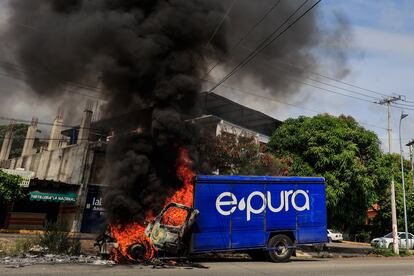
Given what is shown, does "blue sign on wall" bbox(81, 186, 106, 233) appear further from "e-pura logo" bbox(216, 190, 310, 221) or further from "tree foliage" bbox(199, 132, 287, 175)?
"e-pura logo" bbox(216, 190, 310, 221)

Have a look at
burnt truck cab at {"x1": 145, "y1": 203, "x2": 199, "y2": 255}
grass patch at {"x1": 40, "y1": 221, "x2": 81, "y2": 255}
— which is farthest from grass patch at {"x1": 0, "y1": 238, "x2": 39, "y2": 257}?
burnt truck cab at {"x1": 145, "y1": 203, "x2": 199, "y2": 255}

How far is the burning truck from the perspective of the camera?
34.6 feet

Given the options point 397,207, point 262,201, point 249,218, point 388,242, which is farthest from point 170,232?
point 397,207

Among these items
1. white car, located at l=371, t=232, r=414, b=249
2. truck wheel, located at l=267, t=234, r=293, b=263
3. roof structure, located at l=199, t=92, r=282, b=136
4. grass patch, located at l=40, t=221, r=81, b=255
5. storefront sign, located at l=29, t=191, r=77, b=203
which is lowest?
grass patch, located at l=40, t=221, r=81, b=255

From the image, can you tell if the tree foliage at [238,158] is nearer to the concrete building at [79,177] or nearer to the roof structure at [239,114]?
the concrete building at [79,177]

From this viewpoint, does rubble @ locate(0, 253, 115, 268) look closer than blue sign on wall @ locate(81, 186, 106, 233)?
Yes

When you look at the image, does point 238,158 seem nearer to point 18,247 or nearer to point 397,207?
point 18,247

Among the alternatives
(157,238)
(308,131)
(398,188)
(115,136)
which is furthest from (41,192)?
(398,188)

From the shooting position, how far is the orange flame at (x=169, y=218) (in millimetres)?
10391

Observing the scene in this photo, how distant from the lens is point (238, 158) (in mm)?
17047

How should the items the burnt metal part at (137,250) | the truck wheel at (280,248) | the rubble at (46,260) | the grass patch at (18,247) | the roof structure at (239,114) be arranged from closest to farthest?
1. the rubble at (46,260)
2. the burnt metal part at (137,250)
3. the grass patch at (18,247)
4. the truck wheel at (280,248)
5. the roof structure at (239,114)

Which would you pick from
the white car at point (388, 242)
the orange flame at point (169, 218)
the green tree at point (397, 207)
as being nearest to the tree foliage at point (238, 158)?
the orange flame at point (169, 218)

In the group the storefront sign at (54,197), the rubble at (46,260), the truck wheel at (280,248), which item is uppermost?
the storefront sign at (54,197)

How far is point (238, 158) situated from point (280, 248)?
5.80 m
